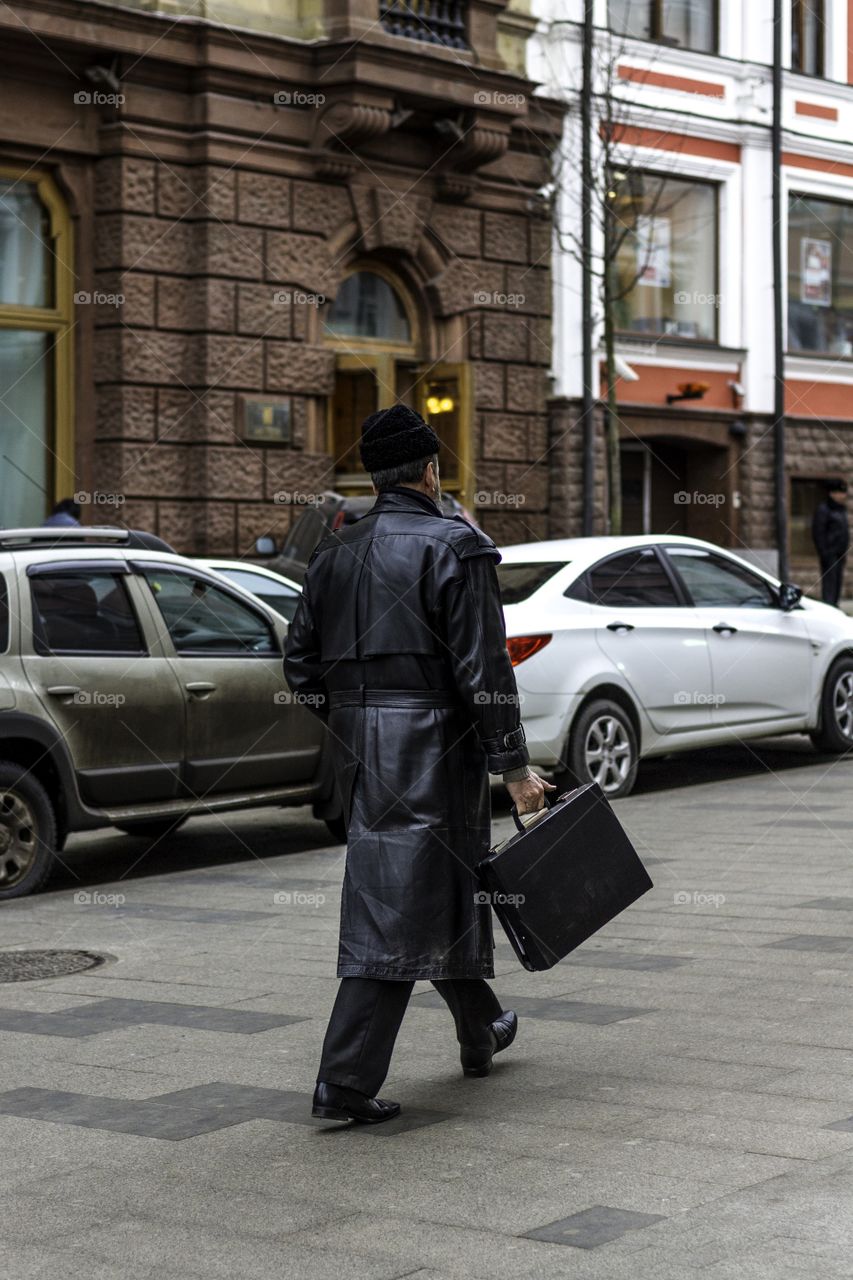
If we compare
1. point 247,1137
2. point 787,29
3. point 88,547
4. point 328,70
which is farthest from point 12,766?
point 787,29

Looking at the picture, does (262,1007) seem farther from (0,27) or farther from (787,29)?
(787,29)

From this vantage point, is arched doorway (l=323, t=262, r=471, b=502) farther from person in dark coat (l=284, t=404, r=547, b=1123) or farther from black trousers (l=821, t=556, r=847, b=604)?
person in dark coat (l=284, t=404, r=547, b=1123)

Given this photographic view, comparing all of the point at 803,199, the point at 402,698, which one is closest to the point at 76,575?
the point at 402,698

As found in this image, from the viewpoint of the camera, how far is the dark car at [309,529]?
1750cm

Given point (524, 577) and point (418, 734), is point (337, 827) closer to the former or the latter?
point (524, 577)

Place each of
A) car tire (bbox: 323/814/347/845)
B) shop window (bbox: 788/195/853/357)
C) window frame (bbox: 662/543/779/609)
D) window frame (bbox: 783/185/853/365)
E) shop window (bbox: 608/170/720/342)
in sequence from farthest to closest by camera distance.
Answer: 1. shop window (bbox: 788/195/853/357)
2. window frame (bbox: 783/185/853/365)
3. shop window (bbox: 608/170/720/342)
4. window frame (bbox: 662/543/779/609)
5. car tire (bbox: 323/814/347/845)

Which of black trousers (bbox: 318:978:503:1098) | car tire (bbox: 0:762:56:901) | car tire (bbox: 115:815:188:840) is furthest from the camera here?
car tire (bbox: 115:815:188:840)

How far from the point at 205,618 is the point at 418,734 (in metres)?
5.34

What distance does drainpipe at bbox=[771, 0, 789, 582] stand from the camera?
2658cm

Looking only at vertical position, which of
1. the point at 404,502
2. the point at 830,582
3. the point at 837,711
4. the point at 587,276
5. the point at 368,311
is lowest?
the point at 837,711

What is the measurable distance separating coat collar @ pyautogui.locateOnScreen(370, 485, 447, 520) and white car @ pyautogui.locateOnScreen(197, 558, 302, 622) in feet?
18.1

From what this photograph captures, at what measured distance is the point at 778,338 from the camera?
26.8 metres

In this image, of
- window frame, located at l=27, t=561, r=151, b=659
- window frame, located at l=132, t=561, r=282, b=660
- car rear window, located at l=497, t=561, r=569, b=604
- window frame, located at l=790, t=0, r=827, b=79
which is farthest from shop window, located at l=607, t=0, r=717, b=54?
window frame, located at l=27, t=561, r=151, b=659

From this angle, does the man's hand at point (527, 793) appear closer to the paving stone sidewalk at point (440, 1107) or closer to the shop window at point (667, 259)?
the paving stone sidewalk at point (440, 1107)
